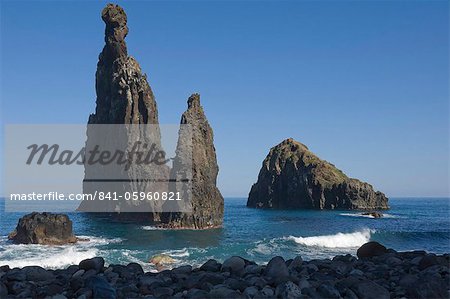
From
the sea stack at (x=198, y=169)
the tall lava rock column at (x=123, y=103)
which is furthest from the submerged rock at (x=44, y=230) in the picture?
the tall lava rock column at (x=123, y=103)

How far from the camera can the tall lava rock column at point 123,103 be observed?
280 ft

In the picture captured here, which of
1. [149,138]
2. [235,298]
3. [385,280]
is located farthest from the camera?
[149,138]

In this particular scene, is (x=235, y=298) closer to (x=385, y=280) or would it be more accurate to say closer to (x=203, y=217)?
(x=385, y=280)

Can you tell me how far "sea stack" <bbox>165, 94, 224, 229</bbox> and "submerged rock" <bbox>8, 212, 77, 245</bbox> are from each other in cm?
2052

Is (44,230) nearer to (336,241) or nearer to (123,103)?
(336,241)

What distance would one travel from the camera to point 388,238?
53.7 m

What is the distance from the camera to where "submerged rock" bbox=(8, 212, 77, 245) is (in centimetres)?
4469

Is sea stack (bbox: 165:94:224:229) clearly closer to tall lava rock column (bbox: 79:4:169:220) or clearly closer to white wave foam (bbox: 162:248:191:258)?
tall lava rock column (bbox: 79:4:169:220)

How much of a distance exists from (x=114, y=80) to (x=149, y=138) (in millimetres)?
16813

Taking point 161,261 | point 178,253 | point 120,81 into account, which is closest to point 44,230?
point 178,253

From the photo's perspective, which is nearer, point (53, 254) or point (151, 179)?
point (53, 254)

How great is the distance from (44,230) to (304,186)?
10880 centimetres

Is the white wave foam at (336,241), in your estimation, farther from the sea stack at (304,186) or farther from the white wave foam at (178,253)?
the sea stack at (304,186)

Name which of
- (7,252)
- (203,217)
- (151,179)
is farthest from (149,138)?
(7,252)
